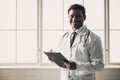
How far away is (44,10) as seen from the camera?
3.17 m

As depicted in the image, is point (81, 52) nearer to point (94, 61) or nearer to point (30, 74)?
point (94, 61)

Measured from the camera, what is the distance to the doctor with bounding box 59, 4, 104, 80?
1.87 meters

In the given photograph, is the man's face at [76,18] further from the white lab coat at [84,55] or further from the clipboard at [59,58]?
the clipboard at [59,58]

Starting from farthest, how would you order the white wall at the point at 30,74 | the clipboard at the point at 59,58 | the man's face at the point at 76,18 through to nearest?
the white wall at the point at 30,74, the man's face at the point at 76,18, the clipboard at the point at 59,58

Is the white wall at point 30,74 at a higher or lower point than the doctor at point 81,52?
lower

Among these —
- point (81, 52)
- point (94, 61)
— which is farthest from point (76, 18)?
point (94, 61)

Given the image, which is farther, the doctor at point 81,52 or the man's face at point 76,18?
the man's face at point 76,18

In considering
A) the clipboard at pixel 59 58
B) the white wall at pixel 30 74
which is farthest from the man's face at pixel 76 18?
the white wall at pixel 30 74

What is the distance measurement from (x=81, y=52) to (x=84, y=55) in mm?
41

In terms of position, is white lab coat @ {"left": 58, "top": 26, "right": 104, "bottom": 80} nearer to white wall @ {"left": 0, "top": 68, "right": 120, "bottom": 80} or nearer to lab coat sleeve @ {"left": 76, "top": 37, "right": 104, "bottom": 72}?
lab coat sleeve @ {"left": 76, "top": 37, "right": 104, "bottom": 72}

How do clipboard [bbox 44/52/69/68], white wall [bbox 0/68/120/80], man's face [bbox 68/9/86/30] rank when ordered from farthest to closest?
1. white wall [bbox 0/68/120/80]
2. man's face [bbox 68/9/86/30]
3. clipboard [bbox 44/52/69/68]

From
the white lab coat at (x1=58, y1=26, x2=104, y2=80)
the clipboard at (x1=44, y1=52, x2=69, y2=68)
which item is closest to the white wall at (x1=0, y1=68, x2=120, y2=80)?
the white lab coat at (x1=58, y1=26, x2=104, y2=80)

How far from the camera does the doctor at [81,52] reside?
1873 mm

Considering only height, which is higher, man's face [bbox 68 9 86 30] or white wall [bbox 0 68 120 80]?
man's face [bbox 68 9 86 30]
